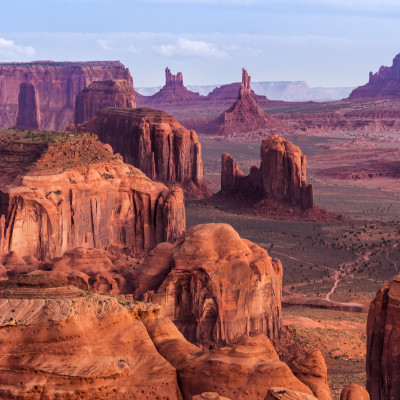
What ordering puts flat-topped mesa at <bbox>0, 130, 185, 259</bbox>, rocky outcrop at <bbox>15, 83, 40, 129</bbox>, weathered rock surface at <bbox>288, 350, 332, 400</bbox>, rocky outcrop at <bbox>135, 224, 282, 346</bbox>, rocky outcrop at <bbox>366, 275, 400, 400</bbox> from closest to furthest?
weathered rock surface at <bbox>288, 350, 332, 400</bbox> < rocky outcrop at <bbox>366, 275, 400, 400</bbox> < rocky outcrop at <bbox>135, 224, 282, 346</bbox> < flat-topped mesa at <bbox>0, 130, 185, 259</bbox> < rocky outcrop at <bbox>15, 83, 40, 129</bbox>

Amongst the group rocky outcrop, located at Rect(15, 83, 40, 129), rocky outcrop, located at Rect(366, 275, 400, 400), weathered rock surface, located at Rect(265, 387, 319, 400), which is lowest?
rocky outcrop, located at Rect(366, 275, 400, 400)

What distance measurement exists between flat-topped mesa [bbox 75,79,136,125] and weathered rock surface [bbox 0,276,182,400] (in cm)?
13437

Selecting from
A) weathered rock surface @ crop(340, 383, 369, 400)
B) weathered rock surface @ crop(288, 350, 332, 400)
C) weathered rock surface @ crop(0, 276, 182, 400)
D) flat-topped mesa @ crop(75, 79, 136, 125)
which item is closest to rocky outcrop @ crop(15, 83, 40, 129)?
flat-topped mesa @ crop(75, 79, 136, 125)

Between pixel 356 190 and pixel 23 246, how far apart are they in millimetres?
74437

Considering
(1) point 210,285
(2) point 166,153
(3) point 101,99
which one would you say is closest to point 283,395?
(1) point 210,285

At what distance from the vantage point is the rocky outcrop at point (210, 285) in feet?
112

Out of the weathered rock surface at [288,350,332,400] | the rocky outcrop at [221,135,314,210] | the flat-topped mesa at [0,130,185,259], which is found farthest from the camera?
the rocky outcrop at [221,135,314,210]

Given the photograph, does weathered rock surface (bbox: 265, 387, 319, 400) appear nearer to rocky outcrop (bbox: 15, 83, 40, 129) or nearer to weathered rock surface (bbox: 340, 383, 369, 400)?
weathered rock surface (bbox: 340, 383, 369, 400)

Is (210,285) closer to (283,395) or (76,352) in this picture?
(76,352)

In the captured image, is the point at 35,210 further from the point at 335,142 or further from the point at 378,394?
the point at 335,142

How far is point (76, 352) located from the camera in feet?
63.6

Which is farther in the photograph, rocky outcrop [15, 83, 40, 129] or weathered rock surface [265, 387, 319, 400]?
rocky outcrop [15, 83, 40, 129]

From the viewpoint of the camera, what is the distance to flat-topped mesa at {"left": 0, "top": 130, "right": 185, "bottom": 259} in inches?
1922

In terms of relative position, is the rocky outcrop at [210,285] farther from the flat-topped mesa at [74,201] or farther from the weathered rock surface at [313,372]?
the flat-topped mesa at [74,201]
